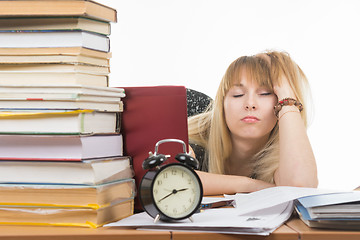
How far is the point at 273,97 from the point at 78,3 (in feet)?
3.74

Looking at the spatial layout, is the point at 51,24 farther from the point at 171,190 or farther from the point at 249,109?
the point at 249,109

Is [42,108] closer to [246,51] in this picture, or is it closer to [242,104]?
[242,104]

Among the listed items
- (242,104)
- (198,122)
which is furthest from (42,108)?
(198,122)

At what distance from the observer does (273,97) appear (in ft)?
6.72

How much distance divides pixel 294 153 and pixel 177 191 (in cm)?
83

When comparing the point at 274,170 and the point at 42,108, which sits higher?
the point at 42,108

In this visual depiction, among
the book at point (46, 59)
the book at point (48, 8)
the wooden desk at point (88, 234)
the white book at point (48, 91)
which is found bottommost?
the wooden desk at point (88, 234)

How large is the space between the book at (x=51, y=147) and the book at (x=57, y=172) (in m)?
0.01

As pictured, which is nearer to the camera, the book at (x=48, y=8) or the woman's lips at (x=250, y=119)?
the book at (x=48, y=8)

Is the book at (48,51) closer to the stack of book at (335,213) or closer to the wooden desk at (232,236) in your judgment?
the wooden desk at (232,236)

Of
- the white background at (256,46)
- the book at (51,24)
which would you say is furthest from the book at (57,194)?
the white background at (256,46)

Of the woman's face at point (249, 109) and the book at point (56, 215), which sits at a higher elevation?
the woman's face at point (249, 109)

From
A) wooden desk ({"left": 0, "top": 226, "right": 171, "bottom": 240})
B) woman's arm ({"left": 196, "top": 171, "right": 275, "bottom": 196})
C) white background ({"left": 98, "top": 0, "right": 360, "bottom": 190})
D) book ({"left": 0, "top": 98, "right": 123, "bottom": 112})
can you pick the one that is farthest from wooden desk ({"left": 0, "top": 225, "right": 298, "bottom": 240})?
white background ({"left": 98, "top": 0, "right": 360, "bottom": 190})

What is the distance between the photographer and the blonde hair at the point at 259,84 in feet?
6.74
